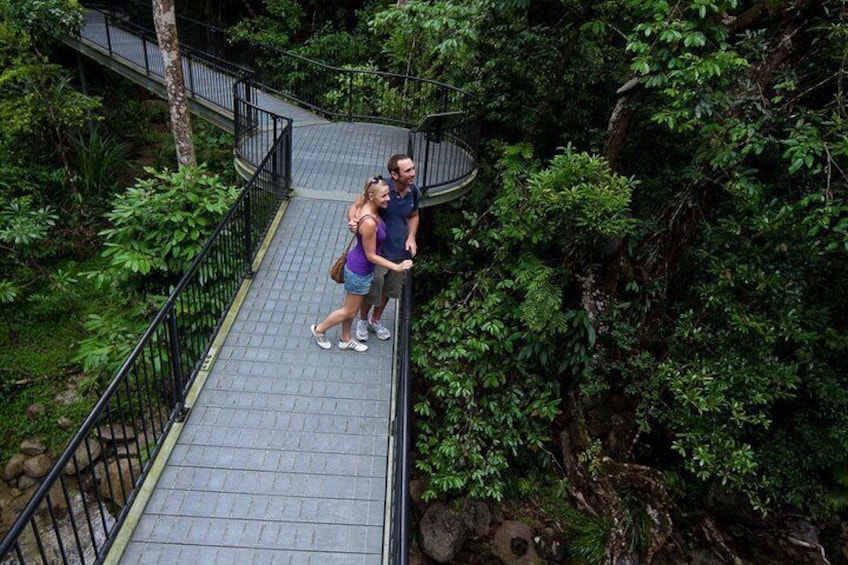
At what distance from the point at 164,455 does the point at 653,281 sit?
5.78 meters

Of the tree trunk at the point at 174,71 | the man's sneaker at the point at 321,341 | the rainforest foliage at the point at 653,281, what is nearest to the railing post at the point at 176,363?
the man's sneaker at the point at 321,341

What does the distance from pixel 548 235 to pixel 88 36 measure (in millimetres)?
13937

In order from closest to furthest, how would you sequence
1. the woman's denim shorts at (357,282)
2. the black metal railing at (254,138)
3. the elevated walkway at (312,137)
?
the woman's denim shorts at (357,282) < the black metal railing at (254,138) < the elevated walkway at (312,137)

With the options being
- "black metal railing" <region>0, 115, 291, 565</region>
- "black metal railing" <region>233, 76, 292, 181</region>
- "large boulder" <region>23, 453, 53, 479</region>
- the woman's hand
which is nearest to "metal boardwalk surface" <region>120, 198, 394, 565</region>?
"black metal railing" <region>0, 115, 291, 565</region>

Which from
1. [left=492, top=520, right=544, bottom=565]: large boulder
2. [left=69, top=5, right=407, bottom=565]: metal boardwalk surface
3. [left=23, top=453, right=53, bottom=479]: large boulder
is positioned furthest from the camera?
[left=23, top=453, right=53, bottom=479]: large boulder

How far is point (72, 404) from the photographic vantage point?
8617 mm

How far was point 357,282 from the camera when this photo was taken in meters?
5.17

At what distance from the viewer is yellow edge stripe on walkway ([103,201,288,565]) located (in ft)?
12.4

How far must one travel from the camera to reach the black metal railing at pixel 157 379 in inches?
135

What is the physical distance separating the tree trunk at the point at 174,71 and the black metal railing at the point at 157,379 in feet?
8.28

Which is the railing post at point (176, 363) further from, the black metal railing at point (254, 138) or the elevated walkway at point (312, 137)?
the elevated walkway at point (312, 137)

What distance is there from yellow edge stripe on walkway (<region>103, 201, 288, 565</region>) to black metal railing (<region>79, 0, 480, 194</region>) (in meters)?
3.15

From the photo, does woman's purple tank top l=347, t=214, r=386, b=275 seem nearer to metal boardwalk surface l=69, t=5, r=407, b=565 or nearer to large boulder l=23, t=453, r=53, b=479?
metal boardwalk surface l=69, t=5, r=407, b=565

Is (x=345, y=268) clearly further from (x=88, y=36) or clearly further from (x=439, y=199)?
(x=88, y=36)
